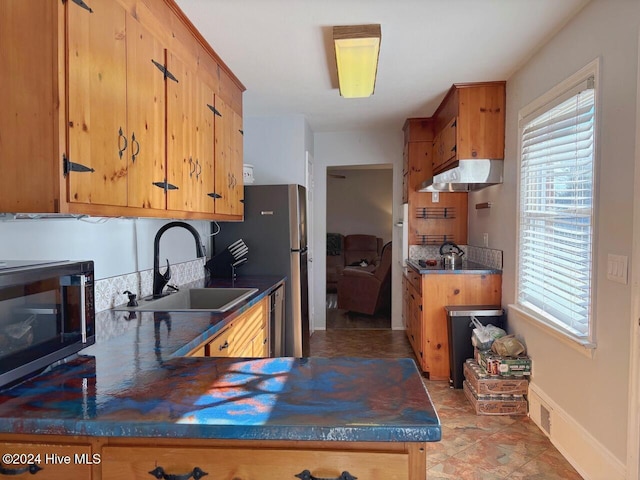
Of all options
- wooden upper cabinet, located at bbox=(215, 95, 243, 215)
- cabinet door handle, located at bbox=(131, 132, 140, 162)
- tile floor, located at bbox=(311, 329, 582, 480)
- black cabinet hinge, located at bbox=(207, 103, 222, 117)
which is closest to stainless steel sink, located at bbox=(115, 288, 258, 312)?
wooden upper cabinet, located at bbox=(215, 95, 243, 215)

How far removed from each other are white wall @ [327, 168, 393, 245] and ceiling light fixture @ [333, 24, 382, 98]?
5559mm

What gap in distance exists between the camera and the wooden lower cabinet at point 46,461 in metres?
0.90

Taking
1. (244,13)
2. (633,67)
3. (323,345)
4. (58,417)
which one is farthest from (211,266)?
(633,67)

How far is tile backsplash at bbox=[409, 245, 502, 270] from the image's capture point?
3.40m

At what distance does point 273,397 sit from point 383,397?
269mm

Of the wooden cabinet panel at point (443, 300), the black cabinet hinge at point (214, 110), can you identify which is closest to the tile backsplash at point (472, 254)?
the wooden cabinet panel at point (443, 300)

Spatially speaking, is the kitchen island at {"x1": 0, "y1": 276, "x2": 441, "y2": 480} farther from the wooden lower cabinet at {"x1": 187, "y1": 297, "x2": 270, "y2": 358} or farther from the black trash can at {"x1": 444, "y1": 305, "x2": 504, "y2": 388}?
the black trash can at {"x1": 444, "y1": 305, "x2": 504, "y2": 388}

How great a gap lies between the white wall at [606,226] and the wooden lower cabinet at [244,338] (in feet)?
5.88

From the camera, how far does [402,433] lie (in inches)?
33.2

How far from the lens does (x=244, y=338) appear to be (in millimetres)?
2285

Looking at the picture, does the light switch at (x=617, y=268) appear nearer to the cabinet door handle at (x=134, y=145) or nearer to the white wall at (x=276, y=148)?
the cabinet door handle at (x=134, y=145)

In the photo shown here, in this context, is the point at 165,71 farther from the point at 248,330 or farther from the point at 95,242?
the point at 248,330

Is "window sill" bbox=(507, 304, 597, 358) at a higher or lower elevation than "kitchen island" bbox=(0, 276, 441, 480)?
lower

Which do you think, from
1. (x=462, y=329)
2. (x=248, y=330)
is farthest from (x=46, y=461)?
(x=462, y=329)
